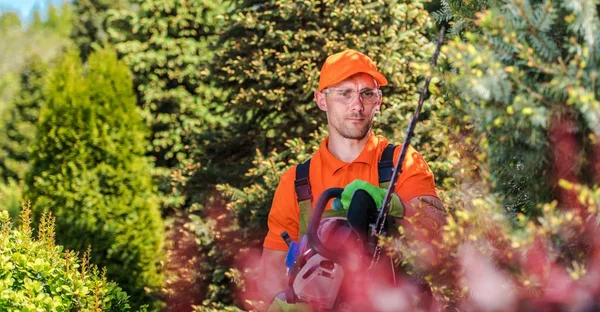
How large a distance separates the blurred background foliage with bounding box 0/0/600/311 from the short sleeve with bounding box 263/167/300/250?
70 centimetres

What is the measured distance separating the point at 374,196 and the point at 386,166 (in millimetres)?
492

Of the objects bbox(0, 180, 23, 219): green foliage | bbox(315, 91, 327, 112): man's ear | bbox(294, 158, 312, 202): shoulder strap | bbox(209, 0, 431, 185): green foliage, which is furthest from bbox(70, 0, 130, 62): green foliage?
bbox(294, 158, 312, 202): shoulder strap

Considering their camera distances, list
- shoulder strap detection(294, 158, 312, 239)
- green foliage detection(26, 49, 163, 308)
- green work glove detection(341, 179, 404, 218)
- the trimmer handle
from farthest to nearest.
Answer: green foliage detection(26, 49, 163, 308) < shoulder strap detection(294, 158, 312, 239) < green work glove detection(341, 179, 404, 218) < the trimmer handle

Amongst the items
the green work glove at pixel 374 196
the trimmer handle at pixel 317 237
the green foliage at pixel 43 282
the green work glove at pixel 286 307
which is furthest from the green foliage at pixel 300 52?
the trimmer handle at pixel 317 237

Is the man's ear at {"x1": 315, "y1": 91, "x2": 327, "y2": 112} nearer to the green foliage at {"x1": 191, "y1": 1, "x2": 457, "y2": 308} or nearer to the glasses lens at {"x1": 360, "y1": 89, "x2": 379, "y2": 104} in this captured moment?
the glasses lens at {"x1": 360, "y1": 89, "x2": 379, "y2": 104}

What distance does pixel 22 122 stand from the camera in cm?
1507

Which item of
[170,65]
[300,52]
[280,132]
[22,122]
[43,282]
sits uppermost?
[22,122]

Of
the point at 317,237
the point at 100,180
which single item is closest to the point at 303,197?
the point at 317,237

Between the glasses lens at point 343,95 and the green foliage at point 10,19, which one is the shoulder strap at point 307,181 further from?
the green foliage at point 10,19

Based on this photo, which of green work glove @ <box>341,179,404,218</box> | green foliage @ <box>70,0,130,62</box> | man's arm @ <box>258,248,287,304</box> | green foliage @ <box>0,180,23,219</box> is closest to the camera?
green work glove @ <box>341,179,404,218</box>

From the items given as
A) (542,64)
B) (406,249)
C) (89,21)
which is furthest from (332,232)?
(89,21)

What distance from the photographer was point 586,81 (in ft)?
7.43

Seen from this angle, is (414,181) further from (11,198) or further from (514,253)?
(11,198)

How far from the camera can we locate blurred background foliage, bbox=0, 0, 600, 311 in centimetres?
232
